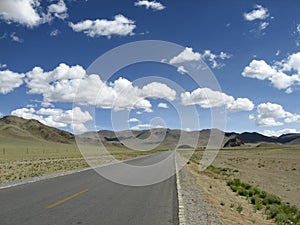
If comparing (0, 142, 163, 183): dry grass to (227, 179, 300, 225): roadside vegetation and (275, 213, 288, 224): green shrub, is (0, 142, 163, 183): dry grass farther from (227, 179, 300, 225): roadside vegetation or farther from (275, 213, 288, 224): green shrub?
(275, 213, 288, 224): green shrub

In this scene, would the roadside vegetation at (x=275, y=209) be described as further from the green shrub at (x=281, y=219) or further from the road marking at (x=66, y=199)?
the road marking at (x=66, y=199)

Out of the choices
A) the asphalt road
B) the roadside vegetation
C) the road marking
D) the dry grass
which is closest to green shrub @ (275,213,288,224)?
the roadside vegetation

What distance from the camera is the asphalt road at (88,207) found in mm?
9266

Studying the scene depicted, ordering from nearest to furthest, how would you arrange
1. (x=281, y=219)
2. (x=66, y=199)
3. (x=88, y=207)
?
(x=88, y=207) → (x=281, y=219) → (x=66, y=199)

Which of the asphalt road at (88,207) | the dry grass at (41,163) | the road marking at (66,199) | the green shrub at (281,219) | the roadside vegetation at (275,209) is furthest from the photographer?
the dry grass at (41,163)

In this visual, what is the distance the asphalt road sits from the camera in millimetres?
9266

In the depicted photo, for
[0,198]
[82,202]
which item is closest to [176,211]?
[82,202]

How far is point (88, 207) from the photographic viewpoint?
11.2m

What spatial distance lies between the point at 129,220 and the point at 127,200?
11.8ft

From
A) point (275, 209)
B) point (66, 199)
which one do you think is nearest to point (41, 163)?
point (66, 199)

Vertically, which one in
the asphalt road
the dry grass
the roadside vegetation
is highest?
the dry grass

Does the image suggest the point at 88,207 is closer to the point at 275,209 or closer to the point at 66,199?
the point at 66,199

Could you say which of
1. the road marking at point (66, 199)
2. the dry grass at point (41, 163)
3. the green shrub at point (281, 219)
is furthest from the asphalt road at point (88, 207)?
the dry grass at point (41, 163)

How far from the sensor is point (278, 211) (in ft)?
44.5
